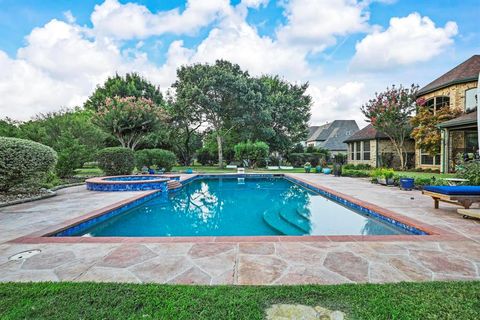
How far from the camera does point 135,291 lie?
215 centimetres

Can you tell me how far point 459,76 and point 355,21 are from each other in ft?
Answer: 29.6

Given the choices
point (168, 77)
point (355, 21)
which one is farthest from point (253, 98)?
point (355, 21)

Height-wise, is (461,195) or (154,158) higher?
(154,158)

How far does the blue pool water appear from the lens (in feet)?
Answer: 16.6

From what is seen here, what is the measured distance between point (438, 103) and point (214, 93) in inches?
683

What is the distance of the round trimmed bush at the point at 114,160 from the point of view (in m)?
13.4

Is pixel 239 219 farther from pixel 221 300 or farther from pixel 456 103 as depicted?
pixel 456 103

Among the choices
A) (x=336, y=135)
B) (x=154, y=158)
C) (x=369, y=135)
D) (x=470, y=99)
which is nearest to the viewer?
(x=470, y=99)

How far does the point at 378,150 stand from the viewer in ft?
68.5

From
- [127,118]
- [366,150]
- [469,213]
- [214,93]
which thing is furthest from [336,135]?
[469,213]

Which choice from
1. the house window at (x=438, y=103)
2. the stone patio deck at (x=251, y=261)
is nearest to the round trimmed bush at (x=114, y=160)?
the stone patio deck at (x=251, y=261)

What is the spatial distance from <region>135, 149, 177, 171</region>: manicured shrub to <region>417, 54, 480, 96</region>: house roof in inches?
744

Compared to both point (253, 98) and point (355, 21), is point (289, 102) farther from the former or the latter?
point (355, 21)

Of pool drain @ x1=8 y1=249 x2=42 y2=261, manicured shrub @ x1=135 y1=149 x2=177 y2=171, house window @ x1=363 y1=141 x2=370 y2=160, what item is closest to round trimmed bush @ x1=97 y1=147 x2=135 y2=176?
manicured shrub @ x1=135 y1=149 x2=177 y2=171
